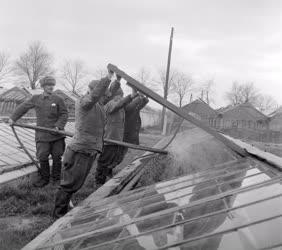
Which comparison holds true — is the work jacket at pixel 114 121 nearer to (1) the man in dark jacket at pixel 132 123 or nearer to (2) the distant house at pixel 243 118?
(1) the man in dark jacket at pixel 132 123

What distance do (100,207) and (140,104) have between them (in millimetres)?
4002

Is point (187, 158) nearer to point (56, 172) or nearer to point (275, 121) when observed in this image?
point (56, 172)

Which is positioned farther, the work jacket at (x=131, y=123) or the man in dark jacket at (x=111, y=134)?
the work jacket at (x=131, y=123)

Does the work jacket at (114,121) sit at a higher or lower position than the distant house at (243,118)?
higher

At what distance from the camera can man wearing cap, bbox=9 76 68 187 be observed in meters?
7.27

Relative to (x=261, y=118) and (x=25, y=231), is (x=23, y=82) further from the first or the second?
(x=25, y=231)

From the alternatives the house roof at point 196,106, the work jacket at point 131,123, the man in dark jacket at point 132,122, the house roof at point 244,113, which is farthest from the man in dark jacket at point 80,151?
the house roof at point 244,113

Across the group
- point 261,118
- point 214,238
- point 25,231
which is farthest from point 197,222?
point 261,118

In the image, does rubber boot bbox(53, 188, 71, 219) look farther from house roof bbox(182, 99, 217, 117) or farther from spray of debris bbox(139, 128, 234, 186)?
house roof bbox(182, 99, 217, 117)

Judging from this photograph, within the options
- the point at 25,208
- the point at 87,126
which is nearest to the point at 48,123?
the point at 25,208

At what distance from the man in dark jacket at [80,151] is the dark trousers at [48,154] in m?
2.24

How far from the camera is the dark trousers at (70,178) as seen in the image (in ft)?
16.6

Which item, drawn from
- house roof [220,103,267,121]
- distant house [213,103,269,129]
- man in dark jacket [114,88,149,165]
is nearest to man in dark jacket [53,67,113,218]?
man in dark jacket [114,88,149,165]

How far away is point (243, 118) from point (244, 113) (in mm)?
688
